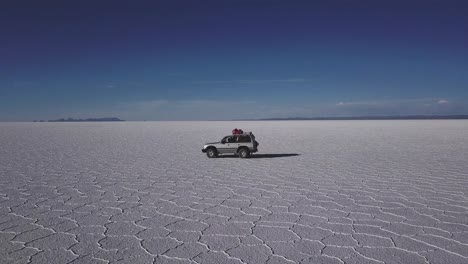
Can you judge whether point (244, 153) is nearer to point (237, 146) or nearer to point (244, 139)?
point (237, 146)

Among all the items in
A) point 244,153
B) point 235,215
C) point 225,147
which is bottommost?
point 235,215

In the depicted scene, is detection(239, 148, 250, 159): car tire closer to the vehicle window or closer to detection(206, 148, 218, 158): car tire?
the vehicle window

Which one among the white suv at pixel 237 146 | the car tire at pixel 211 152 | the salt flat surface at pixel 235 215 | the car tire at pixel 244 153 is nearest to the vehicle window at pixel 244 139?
the white suv at pixel 237 146

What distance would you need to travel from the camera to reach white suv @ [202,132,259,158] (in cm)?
1407

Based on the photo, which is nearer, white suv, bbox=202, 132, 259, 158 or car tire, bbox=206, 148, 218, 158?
white suv, bbox=202, 132, 259, 158

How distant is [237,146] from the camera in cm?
1419

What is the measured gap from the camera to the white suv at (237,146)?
14070mm

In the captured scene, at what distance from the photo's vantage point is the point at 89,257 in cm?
442

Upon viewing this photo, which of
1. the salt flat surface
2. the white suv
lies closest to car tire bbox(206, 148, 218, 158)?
the white suv

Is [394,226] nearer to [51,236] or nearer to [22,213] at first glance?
[51,236]

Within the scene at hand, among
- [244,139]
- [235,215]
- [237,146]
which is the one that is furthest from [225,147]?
[235,215]

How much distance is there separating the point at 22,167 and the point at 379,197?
1037 centimetres

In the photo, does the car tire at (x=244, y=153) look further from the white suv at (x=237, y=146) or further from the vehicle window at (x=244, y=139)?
the vehicle window at (x=244, y=139)

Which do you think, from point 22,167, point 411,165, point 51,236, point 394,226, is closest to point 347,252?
point 394,226
